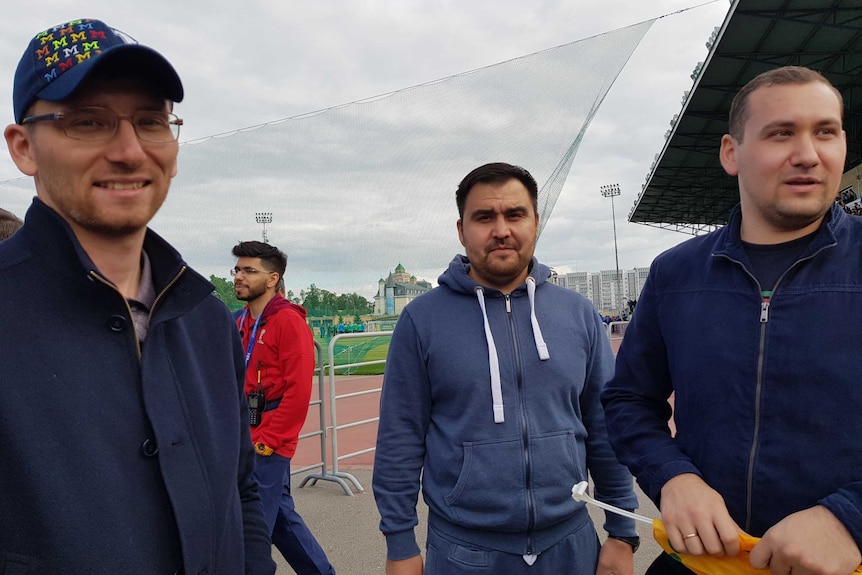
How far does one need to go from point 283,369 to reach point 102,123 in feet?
8.24

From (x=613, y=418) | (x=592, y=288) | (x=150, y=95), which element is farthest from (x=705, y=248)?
(x=592, y=288)

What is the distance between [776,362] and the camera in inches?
48.7

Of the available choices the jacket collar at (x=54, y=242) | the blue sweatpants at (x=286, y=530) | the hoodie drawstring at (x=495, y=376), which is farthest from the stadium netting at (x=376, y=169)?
the jacket collar at (x=54, y=242)

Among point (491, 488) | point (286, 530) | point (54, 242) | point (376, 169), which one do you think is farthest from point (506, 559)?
point (376, 169)

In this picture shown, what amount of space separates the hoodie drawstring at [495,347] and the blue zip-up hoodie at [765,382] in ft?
1.50

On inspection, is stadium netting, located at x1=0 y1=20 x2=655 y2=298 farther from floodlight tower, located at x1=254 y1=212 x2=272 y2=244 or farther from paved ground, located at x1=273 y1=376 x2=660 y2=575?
paved ground, located at x1=273 y1=376 x2=660 y2=575

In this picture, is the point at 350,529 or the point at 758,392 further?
the point at 350,529

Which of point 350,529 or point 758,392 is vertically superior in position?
point 758,392

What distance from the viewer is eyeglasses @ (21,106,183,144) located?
100cm

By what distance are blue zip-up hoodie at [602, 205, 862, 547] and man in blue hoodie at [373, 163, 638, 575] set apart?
17.0 inches

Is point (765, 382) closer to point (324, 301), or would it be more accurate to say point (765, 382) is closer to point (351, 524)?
point (351, 524)

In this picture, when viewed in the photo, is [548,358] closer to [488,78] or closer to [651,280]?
[651,280]

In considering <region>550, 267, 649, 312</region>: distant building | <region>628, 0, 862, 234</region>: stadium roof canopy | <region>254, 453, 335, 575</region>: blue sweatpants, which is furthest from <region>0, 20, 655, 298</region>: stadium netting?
<region>550, 267, 649, 312</region>: distant building

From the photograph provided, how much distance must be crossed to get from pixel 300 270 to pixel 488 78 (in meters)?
2.94
